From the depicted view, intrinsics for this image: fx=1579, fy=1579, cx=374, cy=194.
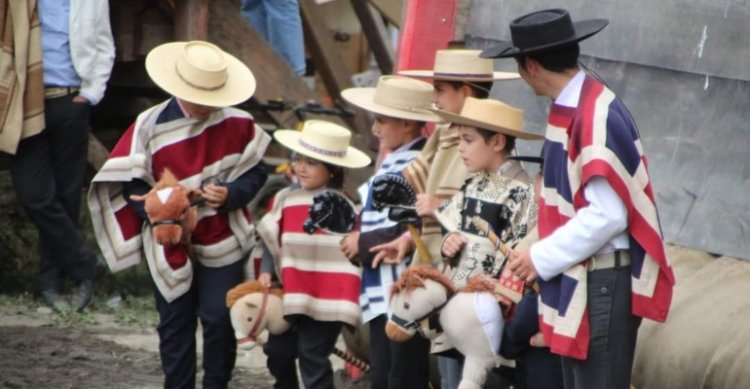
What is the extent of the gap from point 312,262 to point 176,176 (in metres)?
0.72

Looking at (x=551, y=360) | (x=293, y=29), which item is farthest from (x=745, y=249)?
(x=293, y=29)

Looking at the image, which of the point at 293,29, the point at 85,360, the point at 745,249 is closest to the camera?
the point at 745,249

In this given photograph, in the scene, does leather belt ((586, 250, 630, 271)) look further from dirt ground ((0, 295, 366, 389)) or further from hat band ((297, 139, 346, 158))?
dirt ground ((0, 295, 366, 389))

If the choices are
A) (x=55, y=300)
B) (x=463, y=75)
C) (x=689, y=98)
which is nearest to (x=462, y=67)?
(x=463, y=75)

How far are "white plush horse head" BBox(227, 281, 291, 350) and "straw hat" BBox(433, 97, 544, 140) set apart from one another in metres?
1.39

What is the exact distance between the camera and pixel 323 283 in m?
6.84

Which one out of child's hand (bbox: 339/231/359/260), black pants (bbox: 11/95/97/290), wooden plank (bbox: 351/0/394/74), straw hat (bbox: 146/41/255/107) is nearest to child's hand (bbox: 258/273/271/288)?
child's hand (bbox: 339/231/359/260)

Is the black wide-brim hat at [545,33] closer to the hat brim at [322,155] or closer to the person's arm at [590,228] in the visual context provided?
the person's arm at [590,228]

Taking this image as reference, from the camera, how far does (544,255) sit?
4992mm

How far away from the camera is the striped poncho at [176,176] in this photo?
6.95m

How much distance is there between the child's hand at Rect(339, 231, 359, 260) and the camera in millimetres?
6492

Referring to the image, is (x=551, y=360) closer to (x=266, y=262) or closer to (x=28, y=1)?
(x=266, y=262)

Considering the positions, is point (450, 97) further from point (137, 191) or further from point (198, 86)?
point (137, 191)

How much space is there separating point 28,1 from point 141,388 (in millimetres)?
2401
